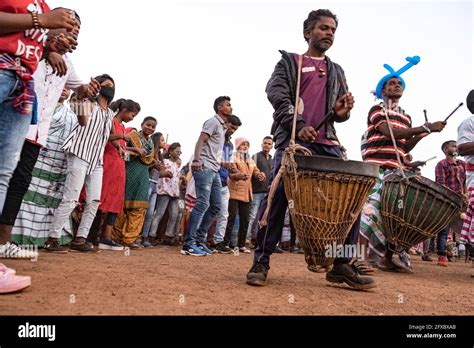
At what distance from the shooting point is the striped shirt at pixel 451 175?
25.9 feet

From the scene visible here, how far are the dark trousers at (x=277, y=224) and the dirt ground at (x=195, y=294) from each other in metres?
0.27

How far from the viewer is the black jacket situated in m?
3.38

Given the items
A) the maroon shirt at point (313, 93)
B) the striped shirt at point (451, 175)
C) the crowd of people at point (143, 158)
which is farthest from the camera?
the striped shirt at point (451, 175)

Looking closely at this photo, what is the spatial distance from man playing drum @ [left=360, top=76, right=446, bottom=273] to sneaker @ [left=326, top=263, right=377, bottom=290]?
73.3 inches

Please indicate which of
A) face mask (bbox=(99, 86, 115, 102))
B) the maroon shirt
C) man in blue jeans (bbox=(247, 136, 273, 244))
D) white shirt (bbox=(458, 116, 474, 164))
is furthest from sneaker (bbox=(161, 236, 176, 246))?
the maroon shirt

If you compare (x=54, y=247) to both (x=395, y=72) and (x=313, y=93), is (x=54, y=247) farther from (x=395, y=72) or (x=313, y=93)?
(x=395, y=72)

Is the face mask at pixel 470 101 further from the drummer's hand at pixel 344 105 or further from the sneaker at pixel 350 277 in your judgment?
the sneaker at pixel 350 277

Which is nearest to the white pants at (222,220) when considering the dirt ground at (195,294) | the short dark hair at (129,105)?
the short dark hair at (129,105)

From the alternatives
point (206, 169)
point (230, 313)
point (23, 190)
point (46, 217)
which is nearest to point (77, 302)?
point (230, 313)

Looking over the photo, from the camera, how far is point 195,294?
109 inches

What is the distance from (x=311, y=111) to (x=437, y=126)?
2.20 metres

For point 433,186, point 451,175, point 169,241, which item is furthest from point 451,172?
point 169,241
